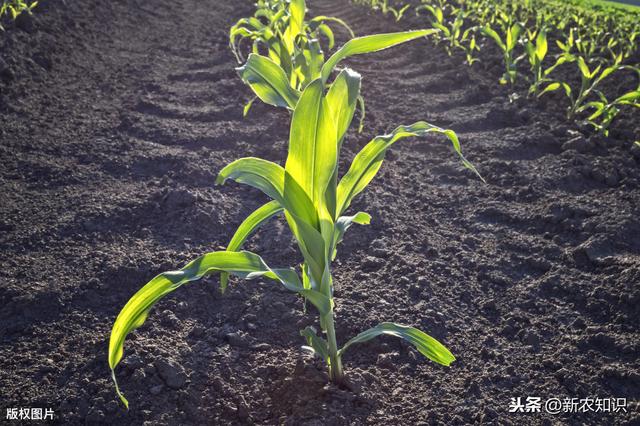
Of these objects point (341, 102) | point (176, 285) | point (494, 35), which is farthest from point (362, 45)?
point (494, 35)

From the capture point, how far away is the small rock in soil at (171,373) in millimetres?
1790

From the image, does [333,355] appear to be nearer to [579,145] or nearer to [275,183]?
[275,183]

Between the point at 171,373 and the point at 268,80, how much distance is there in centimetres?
96

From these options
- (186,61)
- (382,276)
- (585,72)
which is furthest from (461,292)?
(186,61)

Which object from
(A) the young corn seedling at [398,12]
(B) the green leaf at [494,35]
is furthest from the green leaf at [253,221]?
(A) the young corn seedling at [398,12]

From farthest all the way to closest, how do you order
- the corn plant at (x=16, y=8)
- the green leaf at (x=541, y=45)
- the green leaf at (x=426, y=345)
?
the corn plant at (x=16, y=8), the green leaf at (x=541, y=45), the green leaf at (x=426, y=345)

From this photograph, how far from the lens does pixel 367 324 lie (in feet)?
6.76

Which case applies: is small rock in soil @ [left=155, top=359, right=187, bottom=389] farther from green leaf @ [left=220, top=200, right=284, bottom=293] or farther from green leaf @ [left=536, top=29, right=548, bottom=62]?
green leaf @ [left=536, top=29, right=548, bottom=62]

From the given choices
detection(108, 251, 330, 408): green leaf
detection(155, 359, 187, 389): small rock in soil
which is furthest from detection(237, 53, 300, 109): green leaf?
detection(155, 359, 187, 389): small rock in soil

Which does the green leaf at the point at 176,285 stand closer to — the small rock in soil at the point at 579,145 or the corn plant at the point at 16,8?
the small rock in soil at the point at 579,145

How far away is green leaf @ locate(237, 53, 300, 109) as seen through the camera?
175cm

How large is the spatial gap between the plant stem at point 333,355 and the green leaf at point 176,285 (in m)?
0.07

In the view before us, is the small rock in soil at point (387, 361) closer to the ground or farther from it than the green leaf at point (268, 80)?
closer to the ground

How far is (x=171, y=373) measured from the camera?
1.80 meters
